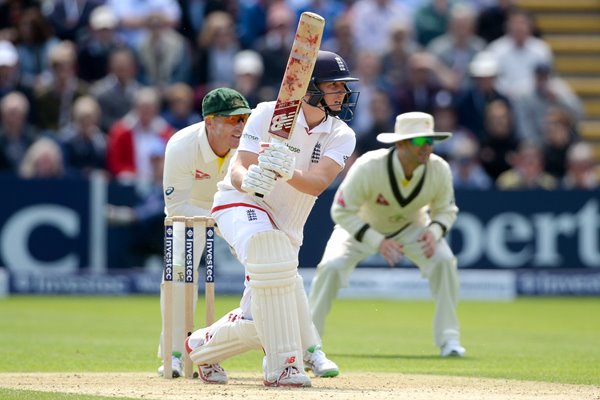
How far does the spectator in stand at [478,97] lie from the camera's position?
51.0 feet

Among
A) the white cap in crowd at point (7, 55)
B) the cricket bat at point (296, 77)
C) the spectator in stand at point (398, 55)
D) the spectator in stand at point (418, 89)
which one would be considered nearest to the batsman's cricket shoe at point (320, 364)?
the cricket bat at point (296, 77)

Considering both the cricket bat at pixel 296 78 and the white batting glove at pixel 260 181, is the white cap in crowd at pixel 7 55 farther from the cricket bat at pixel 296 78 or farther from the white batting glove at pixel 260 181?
the white batting glove at pixel 260 181

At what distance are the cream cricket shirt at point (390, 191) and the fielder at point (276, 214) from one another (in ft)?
6.93

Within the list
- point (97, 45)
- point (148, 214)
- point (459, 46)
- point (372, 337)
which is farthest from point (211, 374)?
point (459, 46)

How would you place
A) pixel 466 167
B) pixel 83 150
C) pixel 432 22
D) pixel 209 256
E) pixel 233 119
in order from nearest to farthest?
pixel 209 256, pixel 233 119, pixel 83 150, pixel 466 167, pixel 432 22

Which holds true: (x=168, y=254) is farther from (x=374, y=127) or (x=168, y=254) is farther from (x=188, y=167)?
(x=374, y=127)

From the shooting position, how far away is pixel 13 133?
46.3 ft

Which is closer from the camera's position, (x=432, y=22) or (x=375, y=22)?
(x=375, y=22)

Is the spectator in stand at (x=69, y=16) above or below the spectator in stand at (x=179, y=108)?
above

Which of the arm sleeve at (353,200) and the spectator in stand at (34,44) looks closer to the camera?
the arm sleeve at (353,200)

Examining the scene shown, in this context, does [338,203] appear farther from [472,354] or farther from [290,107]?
[290,107]

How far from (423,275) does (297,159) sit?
8.76ft

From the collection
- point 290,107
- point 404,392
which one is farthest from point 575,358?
point 290,107

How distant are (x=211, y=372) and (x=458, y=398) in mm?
1402
